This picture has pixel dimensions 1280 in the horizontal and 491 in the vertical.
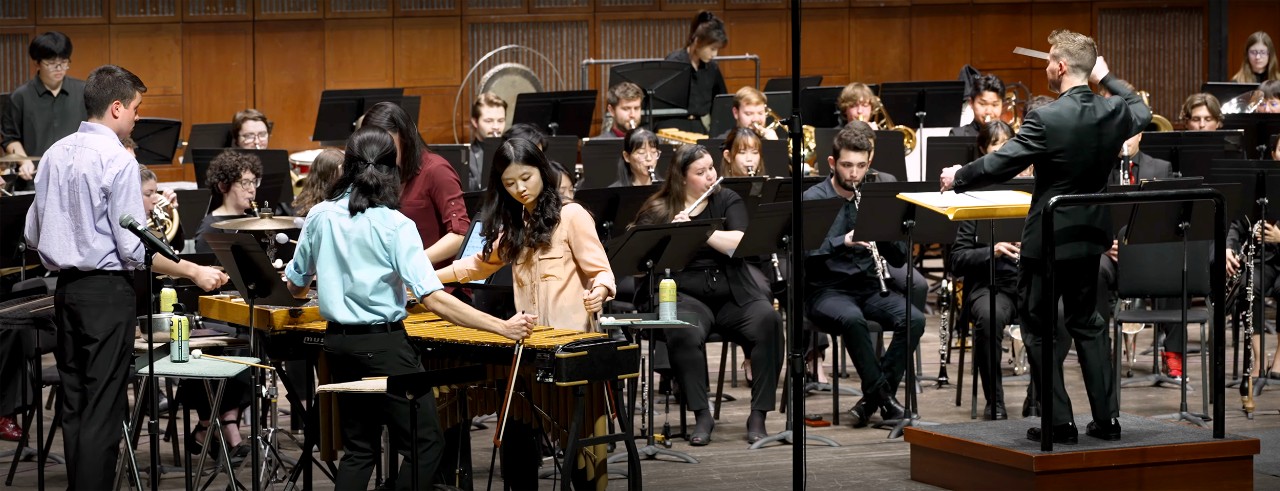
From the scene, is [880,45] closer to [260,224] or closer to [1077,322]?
[1077,322]

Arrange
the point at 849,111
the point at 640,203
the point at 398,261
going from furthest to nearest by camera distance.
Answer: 1. the point at 849,111
2. the point at 640,203
3. the point at 398,261

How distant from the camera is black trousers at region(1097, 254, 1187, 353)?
683cm

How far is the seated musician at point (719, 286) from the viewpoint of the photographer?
6.23m

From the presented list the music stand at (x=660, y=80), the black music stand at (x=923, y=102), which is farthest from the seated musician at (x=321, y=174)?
the black music stand at (x=923, y=102)

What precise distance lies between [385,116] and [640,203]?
1.89 m

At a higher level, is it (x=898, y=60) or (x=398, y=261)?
(x=898, y=60)

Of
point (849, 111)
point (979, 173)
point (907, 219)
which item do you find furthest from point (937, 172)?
point (979, 173)

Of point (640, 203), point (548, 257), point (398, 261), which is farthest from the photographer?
point (640, 203)

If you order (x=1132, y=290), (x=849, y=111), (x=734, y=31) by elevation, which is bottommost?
(x=1132, y=290)

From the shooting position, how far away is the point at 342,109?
30.4 feet

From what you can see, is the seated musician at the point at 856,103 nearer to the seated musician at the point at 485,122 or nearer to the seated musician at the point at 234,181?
the seated musician at the point at 485,122

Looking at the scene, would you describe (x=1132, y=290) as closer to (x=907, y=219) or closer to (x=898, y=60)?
(x=907, y=219)

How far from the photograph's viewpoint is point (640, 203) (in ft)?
21.8

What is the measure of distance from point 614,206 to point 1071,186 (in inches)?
90.1
